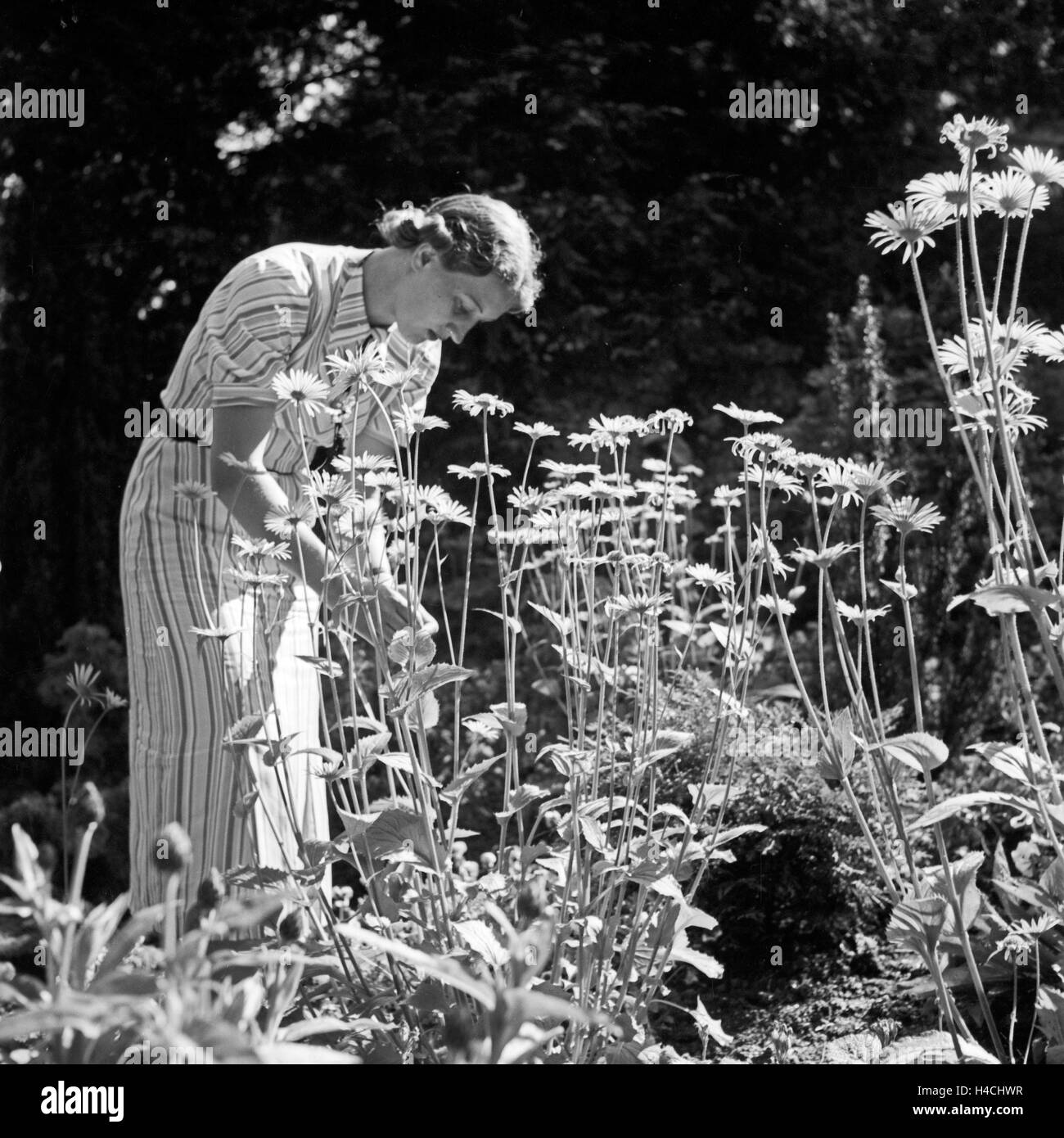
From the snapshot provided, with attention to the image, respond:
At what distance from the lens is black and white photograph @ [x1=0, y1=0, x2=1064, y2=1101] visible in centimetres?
148

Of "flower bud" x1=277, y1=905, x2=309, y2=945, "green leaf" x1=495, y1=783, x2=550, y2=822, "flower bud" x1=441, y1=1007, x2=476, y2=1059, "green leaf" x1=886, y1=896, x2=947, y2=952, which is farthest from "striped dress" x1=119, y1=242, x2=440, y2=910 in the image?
"green leaf" x1=886, y1=896, x2=947, y2=952

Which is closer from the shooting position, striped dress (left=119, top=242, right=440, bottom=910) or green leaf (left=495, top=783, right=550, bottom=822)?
green leaf (left=495, top=783, right=550, bottom=822)

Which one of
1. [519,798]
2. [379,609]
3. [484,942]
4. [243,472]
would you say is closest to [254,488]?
[243,472]

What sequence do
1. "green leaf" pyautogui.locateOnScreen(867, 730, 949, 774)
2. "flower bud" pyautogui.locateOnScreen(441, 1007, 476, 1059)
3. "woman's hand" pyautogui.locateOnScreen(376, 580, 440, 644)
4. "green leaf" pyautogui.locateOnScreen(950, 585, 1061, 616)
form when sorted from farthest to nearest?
"woman's hand" pyautogui.locateOnScreen(376, 580, 440, 644)
"green leaf" pyautogui.locateOnScreen(867, 730, 949, 774)
"green leaf" pyautogui.locateOnScreen(950, 585, 1061, 616)
"flower bud" pyautogui.locateOnScreen(441, 1007, 476, 1059)

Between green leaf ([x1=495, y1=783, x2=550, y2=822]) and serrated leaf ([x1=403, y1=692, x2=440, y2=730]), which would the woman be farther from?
green leaf ([x1=495, y1=783, x2=550, y2=822])

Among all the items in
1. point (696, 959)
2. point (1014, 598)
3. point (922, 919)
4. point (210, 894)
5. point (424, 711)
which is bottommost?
point (696, 959)

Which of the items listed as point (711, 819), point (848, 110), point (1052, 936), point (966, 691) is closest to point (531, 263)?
point (711, 819)

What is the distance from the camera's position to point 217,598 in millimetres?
1964

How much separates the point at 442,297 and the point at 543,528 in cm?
53

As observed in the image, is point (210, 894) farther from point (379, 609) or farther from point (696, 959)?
point (696, 959)

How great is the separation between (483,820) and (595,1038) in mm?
1581

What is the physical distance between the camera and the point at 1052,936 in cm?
195

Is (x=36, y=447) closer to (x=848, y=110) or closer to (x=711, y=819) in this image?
(x=711, y=819)

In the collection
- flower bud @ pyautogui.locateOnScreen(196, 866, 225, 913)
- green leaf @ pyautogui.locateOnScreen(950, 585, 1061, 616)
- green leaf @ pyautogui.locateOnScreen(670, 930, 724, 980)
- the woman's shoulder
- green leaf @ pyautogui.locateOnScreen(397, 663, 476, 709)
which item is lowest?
green leaf @ pyautogui.locateOnScreen(670, 930, 724, 980)
